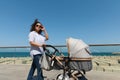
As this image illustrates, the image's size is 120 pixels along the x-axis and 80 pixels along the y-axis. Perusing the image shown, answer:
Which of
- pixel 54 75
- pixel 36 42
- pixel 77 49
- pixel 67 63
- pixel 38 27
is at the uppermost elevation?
pixel 38 27

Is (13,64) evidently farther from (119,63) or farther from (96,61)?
(119,63)

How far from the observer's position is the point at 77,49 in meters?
5.54

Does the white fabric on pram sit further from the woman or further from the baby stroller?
the woman

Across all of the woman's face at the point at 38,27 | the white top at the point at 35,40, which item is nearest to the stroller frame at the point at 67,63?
the white top at the point at 35,40

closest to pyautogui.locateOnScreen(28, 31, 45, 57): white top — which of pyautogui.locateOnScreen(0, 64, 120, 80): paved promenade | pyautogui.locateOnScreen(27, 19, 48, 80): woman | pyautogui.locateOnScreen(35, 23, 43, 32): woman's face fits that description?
pyautogui.locateOnScreen(27, 19, 48, 80): woman

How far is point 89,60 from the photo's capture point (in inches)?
221

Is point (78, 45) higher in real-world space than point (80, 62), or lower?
higher

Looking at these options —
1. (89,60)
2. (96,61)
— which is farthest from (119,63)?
(89,60)

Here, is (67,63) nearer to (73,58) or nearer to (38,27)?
(73,58)

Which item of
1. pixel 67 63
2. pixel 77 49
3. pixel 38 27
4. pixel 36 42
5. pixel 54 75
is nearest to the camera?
pixel 77 49

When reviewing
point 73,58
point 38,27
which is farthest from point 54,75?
point 73,58

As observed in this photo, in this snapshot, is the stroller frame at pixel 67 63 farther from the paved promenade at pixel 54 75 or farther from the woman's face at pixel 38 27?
the paved promenade at pixel 54 75

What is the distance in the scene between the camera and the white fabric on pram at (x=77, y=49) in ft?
18.1

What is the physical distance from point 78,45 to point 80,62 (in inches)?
14.8
